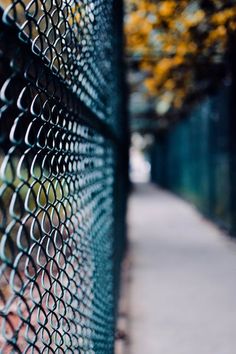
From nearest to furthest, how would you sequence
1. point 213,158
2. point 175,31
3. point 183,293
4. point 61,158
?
1. point 61,158
2. point 183,293
3. point 175,31
4. point 213,158

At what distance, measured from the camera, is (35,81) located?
1.07 m

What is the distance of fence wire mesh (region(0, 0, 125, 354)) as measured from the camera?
3.18ft

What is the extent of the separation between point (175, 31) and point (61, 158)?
14.1 feet

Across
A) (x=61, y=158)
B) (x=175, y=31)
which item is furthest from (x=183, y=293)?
(x=61, y=158)

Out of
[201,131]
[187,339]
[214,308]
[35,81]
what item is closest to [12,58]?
[35,81]

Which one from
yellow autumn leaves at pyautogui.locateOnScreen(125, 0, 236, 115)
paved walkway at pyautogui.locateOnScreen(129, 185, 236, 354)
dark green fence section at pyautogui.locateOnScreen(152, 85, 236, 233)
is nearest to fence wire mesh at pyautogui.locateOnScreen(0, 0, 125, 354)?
paved walkway at pyautogui.locateOnScreen(129, 185, 236, 354)

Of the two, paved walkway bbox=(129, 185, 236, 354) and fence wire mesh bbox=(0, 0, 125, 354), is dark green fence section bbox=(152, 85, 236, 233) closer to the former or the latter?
paved walkway bbox=(129, 185, 236, 354)

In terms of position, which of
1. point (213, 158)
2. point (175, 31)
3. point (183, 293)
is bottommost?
point (183, 293)

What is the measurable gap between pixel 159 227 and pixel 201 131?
2.62m

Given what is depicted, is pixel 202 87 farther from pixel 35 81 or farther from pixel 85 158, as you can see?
pixel 35 81

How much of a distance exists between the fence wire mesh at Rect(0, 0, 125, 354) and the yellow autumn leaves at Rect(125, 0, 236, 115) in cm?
177

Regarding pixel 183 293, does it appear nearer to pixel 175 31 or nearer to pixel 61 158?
pixel 175 31

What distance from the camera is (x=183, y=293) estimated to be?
500 centimetres

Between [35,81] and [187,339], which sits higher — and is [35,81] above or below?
above
